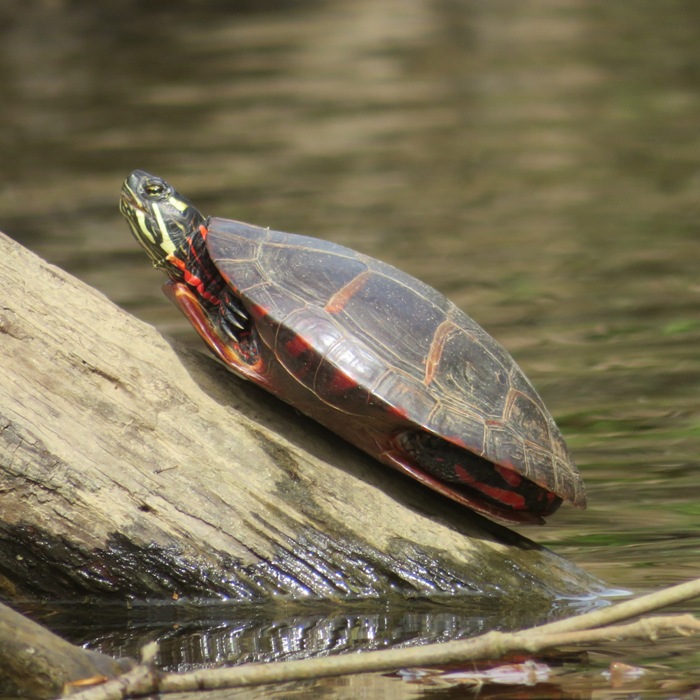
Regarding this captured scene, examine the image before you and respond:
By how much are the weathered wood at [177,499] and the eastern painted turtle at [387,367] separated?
13 centimetres

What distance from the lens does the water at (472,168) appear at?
204 inches

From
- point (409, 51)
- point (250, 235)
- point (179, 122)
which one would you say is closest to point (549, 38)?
point (409, 51)

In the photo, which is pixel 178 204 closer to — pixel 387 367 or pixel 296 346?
pixel 296 346

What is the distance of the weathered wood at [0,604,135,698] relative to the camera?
7.93 ft

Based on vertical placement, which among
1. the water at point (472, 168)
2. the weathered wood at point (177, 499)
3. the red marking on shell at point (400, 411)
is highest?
the water at point (472, 168)

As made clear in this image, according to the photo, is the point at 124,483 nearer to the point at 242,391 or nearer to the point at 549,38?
the point at 242,391

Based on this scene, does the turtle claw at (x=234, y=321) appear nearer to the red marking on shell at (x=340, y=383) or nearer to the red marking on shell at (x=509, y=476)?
the red marking on shell at (x=340, y=383)

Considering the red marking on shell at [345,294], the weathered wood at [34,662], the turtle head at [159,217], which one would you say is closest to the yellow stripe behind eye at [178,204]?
the turtle head at [159,217]

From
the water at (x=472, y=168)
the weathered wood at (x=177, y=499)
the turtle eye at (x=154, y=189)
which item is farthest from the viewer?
the water at (x=472, y=168)

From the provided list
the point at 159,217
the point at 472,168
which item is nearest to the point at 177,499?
the point at 159,217

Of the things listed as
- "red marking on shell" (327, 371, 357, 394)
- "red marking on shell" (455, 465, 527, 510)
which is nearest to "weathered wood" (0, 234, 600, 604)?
"red marking on shell" (455, 465, 527, 510)

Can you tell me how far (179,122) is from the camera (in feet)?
44.0

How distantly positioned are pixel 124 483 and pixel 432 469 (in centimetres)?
80

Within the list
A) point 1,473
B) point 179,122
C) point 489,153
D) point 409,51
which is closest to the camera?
point 1,473
